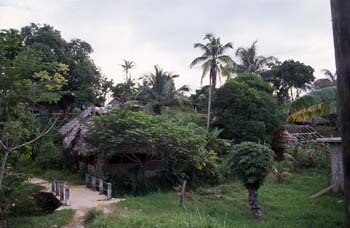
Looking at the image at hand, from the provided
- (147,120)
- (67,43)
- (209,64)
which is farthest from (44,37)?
(147,120)

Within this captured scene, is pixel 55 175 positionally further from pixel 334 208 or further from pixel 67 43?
pixel 67 43

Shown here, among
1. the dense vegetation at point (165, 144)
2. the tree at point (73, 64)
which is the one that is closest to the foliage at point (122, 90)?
the dense vegetation at point (165, 144)

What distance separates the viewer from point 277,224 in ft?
34.6

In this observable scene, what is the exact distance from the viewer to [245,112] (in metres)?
24.3

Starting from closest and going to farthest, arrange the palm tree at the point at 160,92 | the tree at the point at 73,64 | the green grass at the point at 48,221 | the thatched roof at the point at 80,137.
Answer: the green grass at the point at 48,221
the thatched roof at the point at 80,137
the palm tree at the point at 160,92
the tree at the point at 73,64

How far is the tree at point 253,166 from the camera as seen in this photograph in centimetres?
1156

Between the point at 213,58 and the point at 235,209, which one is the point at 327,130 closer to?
the point at 213,58

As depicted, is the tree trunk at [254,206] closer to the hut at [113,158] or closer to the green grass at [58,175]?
the hut at [113,158]

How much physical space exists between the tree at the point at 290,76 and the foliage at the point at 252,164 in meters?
26.2

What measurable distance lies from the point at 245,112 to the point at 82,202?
48.6 ft

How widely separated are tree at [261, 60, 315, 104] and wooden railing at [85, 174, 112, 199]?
2575 centimetres

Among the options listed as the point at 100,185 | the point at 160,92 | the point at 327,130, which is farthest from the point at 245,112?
the point at 327,130

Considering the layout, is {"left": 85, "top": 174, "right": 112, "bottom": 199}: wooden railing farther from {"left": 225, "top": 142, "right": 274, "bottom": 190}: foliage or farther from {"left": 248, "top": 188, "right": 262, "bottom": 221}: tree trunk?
{"left": 248, "top": 188, "right": 262, "bottom": 221}: tree trunk

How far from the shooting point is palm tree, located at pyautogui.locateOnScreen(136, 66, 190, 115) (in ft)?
99.5
